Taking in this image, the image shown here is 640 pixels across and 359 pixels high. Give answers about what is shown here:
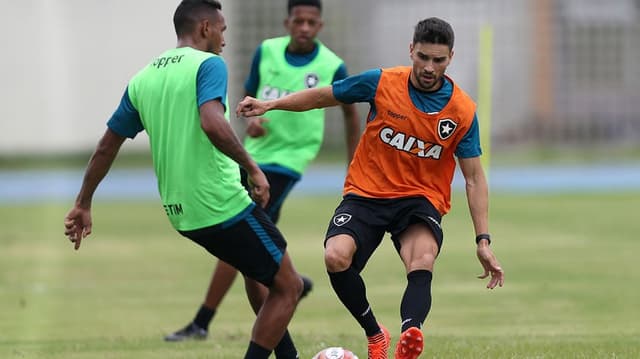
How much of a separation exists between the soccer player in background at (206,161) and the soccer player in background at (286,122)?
2795 mm

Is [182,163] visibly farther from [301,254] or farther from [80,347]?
[301,254]

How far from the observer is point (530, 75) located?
3634cm

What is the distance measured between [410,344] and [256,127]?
3.45 m

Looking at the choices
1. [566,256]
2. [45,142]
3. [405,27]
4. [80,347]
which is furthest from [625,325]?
[45,142]

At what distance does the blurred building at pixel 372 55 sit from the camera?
3572 centimetres

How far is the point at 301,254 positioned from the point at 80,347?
7690 mm

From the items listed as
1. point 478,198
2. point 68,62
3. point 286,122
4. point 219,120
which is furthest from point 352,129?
point 68,62

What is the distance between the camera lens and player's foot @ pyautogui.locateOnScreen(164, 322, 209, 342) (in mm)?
10250

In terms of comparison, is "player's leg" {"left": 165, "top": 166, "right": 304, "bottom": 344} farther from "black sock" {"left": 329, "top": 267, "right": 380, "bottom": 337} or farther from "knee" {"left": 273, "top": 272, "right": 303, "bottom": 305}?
"knee" {"left": 273, "top": 272, "right": 303, "bottom": 305}

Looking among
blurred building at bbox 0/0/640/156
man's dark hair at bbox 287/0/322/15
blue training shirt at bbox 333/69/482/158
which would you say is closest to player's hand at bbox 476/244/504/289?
blue training shirt at bbox 333/69/482/158

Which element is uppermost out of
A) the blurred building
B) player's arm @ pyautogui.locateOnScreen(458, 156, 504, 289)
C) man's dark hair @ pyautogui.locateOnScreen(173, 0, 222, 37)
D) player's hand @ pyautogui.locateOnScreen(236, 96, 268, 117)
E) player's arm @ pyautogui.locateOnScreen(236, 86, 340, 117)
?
man's dark hair @ pyautogui.locateOnScreen(173, 0, 222, 37)

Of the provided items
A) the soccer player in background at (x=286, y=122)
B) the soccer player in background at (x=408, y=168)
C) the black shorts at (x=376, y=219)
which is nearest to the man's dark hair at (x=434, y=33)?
the soccer player in background at (x=408, y=168)

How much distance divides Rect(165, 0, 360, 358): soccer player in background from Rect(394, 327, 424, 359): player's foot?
124 inches

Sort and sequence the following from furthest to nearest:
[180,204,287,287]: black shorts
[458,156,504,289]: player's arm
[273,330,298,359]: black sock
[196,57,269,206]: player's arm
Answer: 1. [273,330,298,359]: black sock
2. [458,156,504,289]: player's arm
3. [180,204,287,287]: black shorts
4. [196,57,269,206]: player's arm
